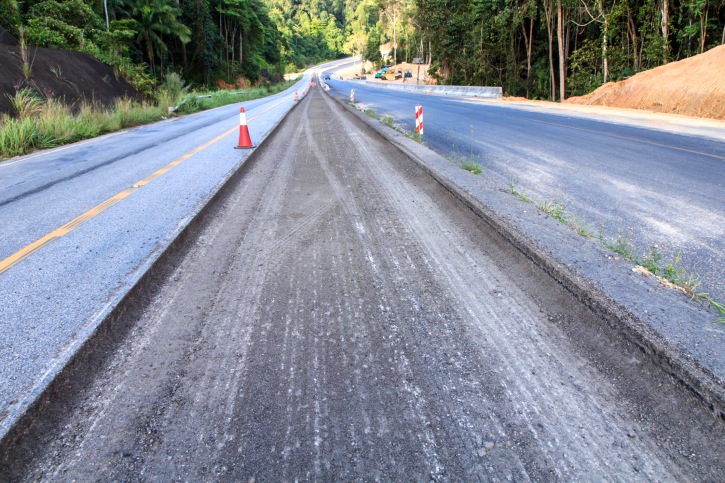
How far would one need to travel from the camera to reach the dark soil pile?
46.4ft

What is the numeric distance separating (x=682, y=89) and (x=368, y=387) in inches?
870

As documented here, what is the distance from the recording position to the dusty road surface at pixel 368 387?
179cm

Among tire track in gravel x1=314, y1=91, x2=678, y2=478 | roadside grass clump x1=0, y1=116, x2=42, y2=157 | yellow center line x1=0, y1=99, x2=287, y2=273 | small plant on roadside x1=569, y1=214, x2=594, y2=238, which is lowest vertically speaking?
tire track in gravel x1=314, y1=91, x2=678, y2=478

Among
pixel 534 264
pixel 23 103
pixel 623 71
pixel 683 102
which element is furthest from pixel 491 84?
pixel 534 264

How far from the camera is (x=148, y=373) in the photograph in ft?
7.69

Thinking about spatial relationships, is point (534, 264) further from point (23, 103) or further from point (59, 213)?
point (23, 103)

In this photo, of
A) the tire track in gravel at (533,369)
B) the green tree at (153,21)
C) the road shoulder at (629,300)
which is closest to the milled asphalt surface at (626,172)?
the road shoulder at (629,300)

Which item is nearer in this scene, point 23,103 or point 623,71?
point 23,103

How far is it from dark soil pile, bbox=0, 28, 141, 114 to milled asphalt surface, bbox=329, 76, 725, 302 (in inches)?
515

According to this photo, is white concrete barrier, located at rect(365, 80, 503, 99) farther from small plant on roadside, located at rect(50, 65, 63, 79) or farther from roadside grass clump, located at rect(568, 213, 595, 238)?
roadside grass clump, located at rect(568, 213, 595, 238)

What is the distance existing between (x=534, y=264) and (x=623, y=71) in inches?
1106

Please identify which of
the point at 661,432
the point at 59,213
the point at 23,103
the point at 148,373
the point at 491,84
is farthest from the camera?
the point at 491,84

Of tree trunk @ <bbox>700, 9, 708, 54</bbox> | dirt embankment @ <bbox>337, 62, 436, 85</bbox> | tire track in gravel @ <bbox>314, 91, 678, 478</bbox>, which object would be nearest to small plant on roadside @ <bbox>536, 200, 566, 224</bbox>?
tire track in gravel @ <bbox>314, 91, 678, 478</bbox>

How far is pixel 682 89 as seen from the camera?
18.1 m
